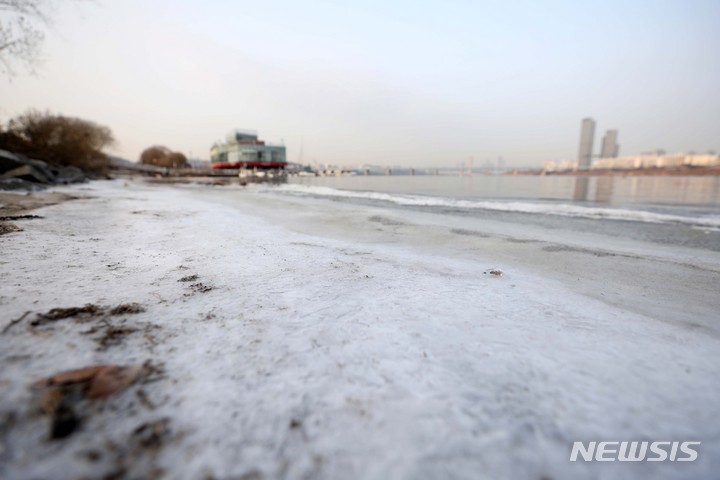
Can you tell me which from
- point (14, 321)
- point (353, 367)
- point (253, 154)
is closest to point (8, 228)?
point (14, 321)

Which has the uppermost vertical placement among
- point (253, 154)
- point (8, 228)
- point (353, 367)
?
point (253, 154)

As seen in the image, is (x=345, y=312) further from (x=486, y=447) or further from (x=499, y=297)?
(x=499, y=297)

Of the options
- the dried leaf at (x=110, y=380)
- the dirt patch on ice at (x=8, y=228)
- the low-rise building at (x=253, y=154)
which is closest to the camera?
the dried leaf at (x=110, y=380)

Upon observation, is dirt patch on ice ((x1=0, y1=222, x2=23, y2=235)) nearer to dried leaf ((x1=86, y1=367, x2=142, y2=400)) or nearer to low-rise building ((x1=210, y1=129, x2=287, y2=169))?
dried leaf ((x1=86, y1=367, x2=142, y2=400))

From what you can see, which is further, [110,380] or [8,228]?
[8,228]

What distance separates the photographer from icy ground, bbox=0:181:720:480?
3.20ft

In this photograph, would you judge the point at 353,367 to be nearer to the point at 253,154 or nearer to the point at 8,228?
the point at 8,228

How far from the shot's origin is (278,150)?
7500 centimetres

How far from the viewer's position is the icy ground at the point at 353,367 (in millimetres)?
975

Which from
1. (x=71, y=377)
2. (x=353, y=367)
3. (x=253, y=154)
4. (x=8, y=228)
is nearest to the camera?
(x=71, y=377)

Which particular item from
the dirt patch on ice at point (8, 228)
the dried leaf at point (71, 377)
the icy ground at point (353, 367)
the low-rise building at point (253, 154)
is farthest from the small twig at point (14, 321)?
the low-rise building at point (253, 154)

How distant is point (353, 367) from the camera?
1.45 metres

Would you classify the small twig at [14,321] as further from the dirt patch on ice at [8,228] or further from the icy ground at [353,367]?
the dirt patch on ice at [8,228]

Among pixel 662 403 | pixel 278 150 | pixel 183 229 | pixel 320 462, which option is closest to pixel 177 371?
pixel 320 462
